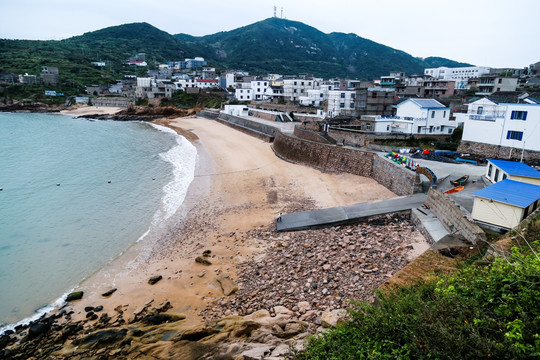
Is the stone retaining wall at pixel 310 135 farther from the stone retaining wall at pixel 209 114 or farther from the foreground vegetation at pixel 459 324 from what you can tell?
the stone retaining wall at pixel 209 114

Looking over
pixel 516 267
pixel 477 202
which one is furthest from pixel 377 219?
pixel 516 267

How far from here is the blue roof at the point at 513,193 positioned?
36.7 feet

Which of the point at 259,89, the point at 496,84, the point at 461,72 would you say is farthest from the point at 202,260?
the point at 461,72

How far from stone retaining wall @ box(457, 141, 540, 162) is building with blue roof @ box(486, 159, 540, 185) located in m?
7.51

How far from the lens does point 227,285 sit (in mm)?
11328

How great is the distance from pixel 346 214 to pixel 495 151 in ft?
51.3

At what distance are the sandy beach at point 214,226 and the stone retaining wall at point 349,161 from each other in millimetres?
819

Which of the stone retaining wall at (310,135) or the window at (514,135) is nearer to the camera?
the window at (514,135)

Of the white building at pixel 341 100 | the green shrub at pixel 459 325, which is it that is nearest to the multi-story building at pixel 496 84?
the white building at pixel 341 100

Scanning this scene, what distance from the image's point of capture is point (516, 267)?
207 inches

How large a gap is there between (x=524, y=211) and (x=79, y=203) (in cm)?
2402

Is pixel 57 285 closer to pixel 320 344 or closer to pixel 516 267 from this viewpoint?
pixel 320 344

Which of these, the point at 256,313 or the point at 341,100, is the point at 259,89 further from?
the point at 256,313

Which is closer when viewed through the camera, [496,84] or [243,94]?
[496,84]
